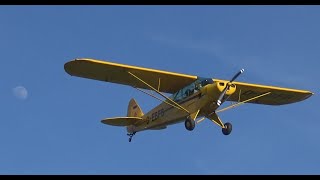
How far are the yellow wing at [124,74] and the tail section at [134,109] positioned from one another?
3.61m

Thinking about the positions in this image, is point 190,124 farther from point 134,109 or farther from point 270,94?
point 134,109

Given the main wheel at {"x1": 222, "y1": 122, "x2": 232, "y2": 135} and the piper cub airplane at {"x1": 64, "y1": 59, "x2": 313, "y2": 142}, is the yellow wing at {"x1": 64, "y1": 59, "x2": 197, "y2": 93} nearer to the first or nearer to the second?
the piper cub airplane at {"x1": 64, "y1": 59, "x2": 313, "y2": 142}

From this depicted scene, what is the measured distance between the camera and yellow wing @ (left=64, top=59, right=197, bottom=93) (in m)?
20.7

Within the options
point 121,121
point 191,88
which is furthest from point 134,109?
point 191,88

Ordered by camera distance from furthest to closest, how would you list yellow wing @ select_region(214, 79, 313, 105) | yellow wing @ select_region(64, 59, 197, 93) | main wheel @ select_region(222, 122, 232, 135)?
yellow wing @ select_region(214, 79, 313, 105) → main wheel @ select_region(222, 122, 232, 135) → yellow wing @ select_region(64, 59, 197, 93)

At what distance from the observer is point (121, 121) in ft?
79.7

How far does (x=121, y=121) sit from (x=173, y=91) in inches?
112

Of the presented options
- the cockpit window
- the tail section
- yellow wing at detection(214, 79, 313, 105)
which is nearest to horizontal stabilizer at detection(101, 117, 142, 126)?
the tail section

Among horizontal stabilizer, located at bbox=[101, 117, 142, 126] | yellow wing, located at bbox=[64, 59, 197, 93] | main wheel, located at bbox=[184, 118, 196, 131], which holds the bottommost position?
main wheel, located at bbox=[184, 118, 196, 131]

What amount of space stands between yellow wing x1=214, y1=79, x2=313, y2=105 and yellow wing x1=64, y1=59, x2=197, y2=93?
270 centimetres

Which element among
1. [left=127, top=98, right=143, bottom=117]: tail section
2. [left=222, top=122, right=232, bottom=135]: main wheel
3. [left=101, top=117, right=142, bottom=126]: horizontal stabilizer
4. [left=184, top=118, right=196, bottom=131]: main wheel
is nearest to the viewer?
[left=184, top=118, right=196, bottom=131]: main wheel

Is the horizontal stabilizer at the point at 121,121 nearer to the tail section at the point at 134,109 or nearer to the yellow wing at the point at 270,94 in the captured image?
the tail section at the point at 134,109
